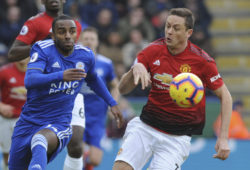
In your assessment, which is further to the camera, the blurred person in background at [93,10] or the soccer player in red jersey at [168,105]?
the blurred person in background at [93,10]

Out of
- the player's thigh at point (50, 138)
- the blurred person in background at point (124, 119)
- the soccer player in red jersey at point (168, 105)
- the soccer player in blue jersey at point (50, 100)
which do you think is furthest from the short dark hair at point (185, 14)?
the blurred person in background at point (124, 119)

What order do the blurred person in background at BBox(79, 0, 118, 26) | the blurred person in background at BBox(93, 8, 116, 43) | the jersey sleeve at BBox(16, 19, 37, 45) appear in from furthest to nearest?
the blurred person in background at BBox(79, 0, 118, 26) → the blurred person in background at BBox(93, 8, 116, 43) → the jersey sleeve at BBox(16, 19, 37, 45)

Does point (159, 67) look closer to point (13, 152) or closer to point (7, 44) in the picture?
point (13, 152)

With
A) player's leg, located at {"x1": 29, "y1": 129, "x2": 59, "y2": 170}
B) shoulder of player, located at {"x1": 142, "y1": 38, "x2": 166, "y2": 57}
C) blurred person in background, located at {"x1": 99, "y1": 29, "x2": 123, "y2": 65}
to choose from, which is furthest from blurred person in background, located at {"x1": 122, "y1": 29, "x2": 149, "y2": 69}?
player's leg, located at {"x1": 29, "y1": 129, "x2": 59, "y2": 170}

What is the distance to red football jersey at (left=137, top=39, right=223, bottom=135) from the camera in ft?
18.2

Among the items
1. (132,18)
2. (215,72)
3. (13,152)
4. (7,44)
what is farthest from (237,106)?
(13,152)

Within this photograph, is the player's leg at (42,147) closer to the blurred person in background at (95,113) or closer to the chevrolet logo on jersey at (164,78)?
the chevrolet logo on jersey at (164,78)

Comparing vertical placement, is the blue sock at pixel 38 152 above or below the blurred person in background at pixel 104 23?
above

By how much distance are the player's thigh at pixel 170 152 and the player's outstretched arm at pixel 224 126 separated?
396 millimetres

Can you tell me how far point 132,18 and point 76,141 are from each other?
672 cm

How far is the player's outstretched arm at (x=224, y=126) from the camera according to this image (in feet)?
17.2

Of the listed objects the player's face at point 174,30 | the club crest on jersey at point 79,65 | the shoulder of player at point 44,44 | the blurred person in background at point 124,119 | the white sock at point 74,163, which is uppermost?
the player's face at point 174,30

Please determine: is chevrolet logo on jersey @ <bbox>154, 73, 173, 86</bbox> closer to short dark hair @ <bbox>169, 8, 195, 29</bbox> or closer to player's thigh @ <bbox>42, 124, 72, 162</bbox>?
short dark hair @ <bbox>169, 8, 195, 29</bbox>

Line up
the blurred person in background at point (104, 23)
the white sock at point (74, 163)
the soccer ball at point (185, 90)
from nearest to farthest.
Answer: the soccer ball at point (185, 90) < the white sock at point (74, 163) < the blurred person in background at point (104, 23)
